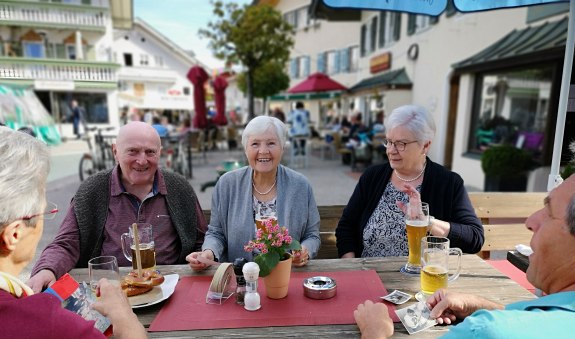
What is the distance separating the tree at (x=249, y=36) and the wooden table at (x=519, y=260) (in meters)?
10.9

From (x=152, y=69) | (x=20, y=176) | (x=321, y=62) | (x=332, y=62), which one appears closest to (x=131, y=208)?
(x=20, y=176)

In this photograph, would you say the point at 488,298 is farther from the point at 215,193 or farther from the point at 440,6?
the point at 440,6

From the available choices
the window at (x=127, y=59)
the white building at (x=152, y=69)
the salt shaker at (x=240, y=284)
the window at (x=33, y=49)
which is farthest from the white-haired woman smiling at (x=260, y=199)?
the window at (x=127, y=59)

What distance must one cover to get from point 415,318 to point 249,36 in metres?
11.7

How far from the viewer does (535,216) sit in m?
1.12

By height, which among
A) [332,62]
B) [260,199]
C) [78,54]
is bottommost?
[260,199]

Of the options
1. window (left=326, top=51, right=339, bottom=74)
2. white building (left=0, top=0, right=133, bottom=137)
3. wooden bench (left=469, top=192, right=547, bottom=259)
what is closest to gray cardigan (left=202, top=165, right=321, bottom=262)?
wooden bench (left=469, top=192, right=547, bottom=259)

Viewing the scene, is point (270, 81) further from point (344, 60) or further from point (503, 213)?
point (503, 213)

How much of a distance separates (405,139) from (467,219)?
628 mm

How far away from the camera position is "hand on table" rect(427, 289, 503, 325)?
1391 millimetres

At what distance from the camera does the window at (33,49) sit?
630 inches

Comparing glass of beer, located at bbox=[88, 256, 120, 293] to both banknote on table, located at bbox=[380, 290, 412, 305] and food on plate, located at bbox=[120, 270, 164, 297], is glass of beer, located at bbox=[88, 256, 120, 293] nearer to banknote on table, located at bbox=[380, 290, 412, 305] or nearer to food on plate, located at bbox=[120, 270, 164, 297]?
food on plate, located at bbox=[120, 270, 164, 297]

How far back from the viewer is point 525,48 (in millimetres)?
5934

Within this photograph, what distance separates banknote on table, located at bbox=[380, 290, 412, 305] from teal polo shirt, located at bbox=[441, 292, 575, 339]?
628mm
